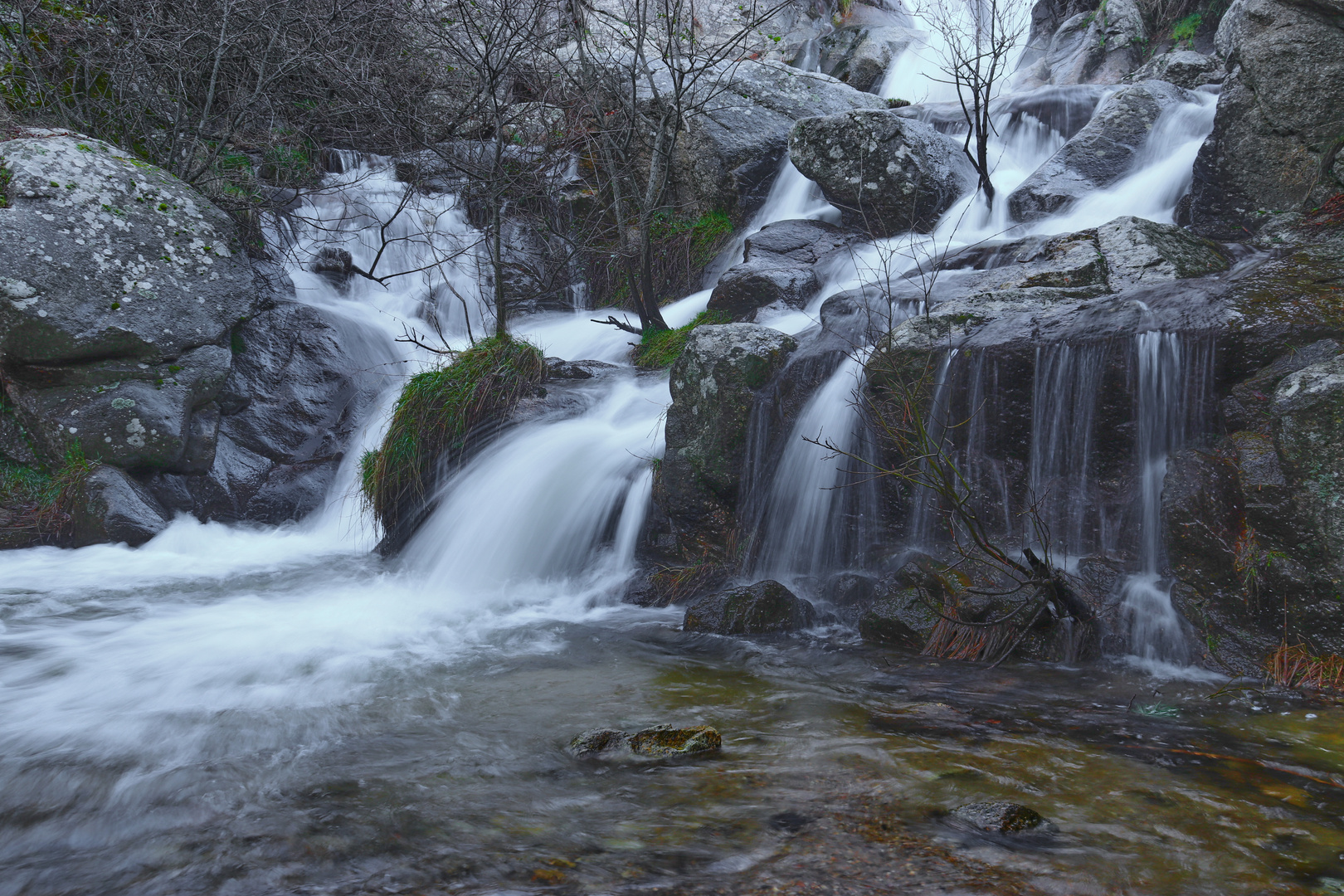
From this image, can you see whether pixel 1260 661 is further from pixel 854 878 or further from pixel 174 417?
pixel 174 417

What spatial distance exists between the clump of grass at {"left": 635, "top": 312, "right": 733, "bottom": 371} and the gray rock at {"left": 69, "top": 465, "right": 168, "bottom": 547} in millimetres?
4529

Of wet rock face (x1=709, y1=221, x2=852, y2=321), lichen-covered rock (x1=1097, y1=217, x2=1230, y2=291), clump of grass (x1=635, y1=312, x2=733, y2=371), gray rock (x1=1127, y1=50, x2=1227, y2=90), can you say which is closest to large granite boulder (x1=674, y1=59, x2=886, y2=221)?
wet rock face (x1=709, y1=221, x2=852, y2=321)

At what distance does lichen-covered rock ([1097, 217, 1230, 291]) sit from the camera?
538cm

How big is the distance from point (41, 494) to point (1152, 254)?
28.4ft

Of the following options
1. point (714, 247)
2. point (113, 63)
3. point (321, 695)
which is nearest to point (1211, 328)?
point (321, 695)

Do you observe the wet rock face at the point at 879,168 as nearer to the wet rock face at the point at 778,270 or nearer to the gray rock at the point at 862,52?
the wet rock face at the point at 778,270

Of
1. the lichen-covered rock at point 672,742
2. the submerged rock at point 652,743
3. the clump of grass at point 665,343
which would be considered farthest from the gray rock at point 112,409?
the lichen-covered rock at point 672,742

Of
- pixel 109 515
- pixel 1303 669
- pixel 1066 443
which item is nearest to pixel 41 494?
pixel 109 515

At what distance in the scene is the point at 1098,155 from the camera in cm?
855

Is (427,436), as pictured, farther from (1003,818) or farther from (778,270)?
(1003,818)

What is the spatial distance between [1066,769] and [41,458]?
7.88m

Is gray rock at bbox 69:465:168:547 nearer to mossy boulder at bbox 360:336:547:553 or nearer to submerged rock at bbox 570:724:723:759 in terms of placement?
mossy boulder at bbox 360:336:547:553

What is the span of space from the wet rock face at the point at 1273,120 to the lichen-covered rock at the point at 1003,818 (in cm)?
553

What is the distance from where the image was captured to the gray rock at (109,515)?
257 inches
